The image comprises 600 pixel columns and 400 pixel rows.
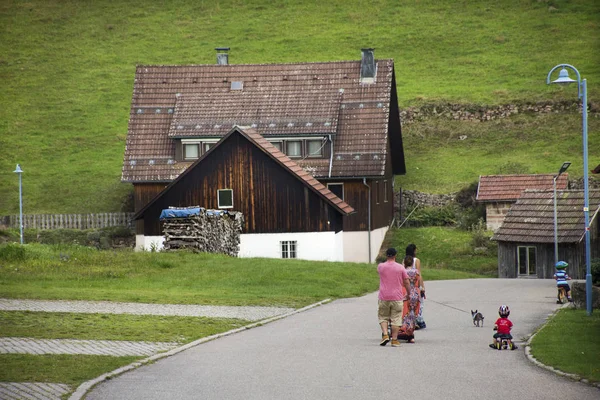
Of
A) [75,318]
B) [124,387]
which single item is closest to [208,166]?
[75,318]

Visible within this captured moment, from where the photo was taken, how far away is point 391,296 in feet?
66.0

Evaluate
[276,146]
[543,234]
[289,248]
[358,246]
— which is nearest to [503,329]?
[543,234]

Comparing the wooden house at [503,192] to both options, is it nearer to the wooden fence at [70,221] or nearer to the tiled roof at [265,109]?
the tiled roof at [265,109]

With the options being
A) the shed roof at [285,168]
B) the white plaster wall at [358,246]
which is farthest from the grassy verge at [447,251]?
the shed roof at [285,168]

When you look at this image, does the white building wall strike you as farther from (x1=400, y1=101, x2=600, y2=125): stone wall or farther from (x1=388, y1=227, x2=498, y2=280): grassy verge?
(x1=400, y1=101, x2=600, y2=125): stone wall

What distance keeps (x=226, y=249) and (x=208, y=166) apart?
7004 millimetres

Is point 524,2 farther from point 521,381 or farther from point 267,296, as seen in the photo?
point 521,381

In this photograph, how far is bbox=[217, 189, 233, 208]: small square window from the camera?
4981 cm

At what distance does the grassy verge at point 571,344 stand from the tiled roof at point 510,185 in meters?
30.6

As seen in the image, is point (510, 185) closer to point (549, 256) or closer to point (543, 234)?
point (549, 256)

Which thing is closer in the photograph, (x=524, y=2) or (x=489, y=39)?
(x=489, y=39)

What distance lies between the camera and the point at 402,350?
1947 cm

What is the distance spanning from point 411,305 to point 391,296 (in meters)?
1.65

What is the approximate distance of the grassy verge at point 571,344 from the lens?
16766 millimetres
